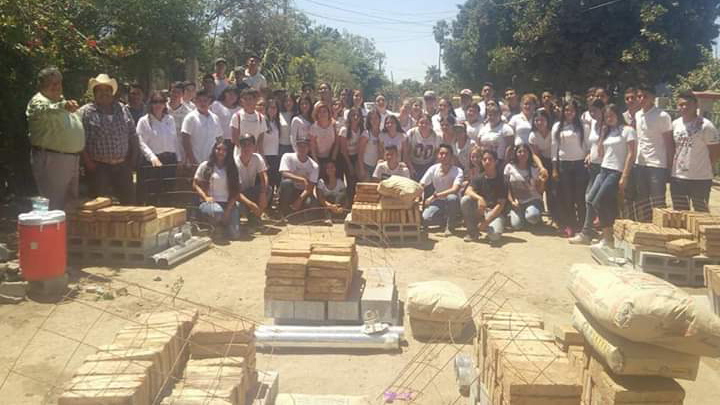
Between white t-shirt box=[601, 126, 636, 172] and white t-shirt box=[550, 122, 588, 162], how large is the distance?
667 millimetres

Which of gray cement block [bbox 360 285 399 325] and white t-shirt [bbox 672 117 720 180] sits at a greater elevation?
white t-shirt [bbox 672 117 720 180]

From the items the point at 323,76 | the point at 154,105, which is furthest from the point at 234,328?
the point at 323,76

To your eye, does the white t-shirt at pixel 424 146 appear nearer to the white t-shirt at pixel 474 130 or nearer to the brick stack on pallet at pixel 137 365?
the white t-shirt at pixel 474 130

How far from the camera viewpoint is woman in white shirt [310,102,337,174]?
35.1 feet

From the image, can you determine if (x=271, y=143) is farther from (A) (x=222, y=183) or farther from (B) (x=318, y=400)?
(B) (x=318, y=400)

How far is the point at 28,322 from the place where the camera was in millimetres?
5902

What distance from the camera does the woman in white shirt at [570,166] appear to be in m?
9.73

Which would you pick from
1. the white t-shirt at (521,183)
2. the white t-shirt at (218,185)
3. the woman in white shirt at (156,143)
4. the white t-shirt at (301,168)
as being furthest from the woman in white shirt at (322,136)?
the white t-shirt at (521,183)

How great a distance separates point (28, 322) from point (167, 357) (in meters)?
2.46

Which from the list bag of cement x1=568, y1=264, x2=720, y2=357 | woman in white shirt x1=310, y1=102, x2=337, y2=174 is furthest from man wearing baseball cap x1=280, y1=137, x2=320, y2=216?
bag of cement x1=568, y1=264, x2=720, y2=357

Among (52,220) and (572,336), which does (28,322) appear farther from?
(572,336)

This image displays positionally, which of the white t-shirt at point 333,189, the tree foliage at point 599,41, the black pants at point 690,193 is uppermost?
the tree foliage at point 599,41

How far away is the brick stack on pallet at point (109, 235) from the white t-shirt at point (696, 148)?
22.8 ft

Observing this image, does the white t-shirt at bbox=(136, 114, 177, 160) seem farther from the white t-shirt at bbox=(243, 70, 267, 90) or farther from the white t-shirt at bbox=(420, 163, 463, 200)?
the white t-shirt at bbox=(420, 163, 463, 200)
